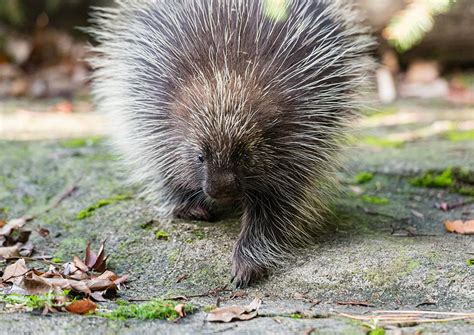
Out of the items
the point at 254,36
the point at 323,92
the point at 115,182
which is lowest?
the point at 115,182

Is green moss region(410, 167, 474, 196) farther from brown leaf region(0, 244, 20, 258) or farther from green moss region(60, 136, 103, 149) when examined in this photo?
brown leaf region(0, 244, 20, 258)

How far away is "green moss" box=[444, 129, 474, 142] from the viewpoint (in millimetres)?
7418

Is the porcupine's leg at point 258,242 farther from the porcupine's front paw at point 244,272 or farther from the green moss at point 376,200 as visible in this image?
the green moss at point 376,200

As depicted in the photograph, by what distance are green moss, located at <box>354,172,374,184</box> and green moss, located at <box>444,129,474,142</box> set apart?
160cm

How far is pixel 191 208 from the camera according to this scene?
16.3 feet

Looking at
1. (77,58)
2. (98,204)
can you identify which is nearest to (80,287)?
(98,204)

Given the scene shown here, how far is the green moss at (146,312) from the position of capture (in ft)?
10.7

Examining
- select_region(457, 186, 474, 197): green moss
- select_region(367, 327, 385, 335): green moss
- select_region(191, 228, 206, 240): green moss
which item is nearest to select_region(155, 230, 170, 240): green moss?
select_region(191, 228, 206, 240): green moss

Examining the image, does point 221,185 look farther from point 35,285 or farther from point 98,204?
point 98,204

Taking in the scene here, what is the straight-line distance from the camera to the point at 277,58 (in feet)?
14.1

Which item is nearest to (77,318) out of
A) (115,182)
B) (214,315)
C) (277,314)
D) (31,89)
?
(214,315)

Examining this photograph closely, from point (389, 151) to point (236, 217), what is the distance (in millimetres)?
2600

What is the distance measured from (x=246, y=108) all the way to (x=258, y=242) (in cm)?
93

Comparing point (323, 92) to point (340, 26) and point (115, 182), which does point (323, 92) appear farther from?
point (115, 182)
